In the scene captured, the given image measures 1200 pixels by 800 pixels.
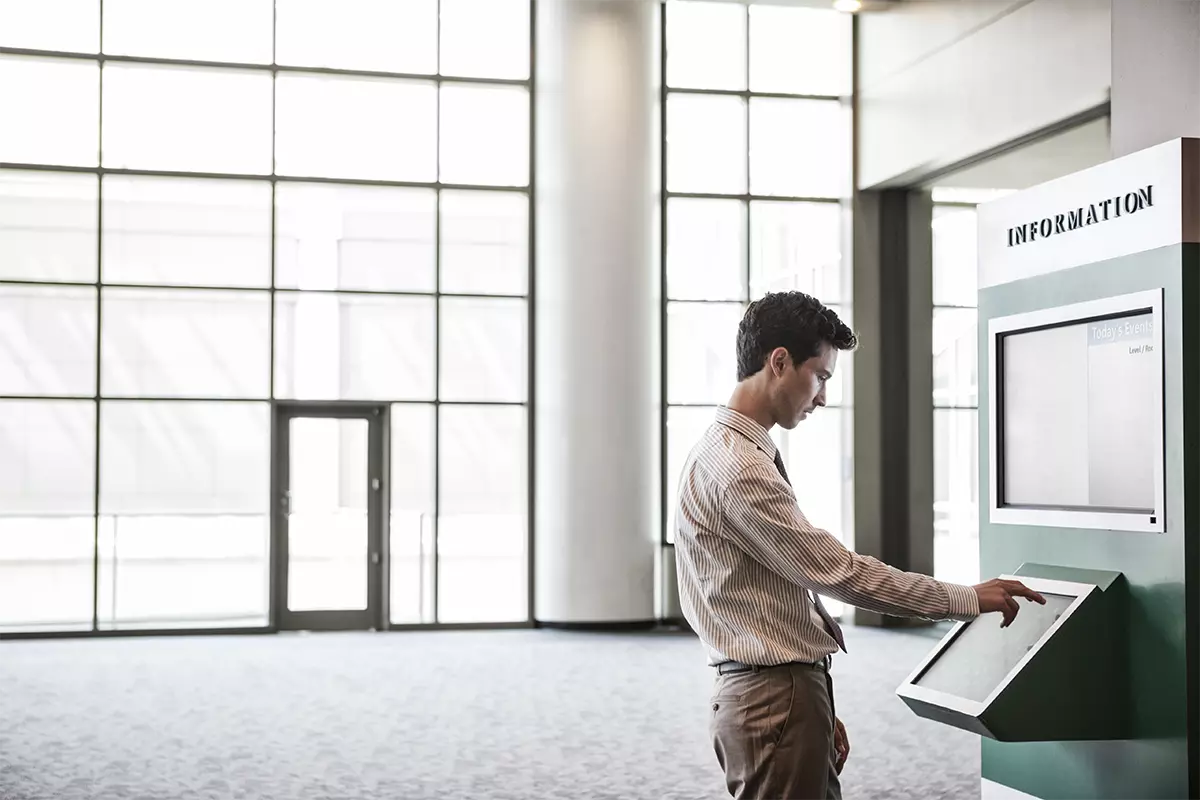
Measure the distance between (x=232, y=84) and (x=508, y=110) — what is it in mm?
2560

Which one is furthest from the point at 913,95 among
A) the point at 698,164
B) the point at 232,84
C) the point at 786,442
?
the point at 232,84

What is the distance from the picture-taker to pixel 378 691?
352 inches

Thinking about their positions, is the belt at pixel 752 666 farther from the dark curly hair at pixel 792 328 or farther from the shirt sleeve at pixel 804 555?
the dark curly hair at pixel 792 328

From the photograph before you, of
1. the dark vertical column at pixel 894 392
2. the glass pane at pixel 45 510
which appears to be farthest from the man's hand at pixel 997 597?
the glass pane at pixel 45 510

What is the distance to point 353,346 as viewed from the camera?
41.6 ft

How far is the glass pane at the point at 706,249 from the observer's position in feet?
43.0

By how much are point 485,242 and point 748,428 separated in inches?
410

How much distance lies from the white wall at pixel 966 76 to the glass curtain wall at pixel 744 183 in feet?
1.53

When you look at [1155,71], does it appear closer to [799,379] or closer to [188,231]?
[799,379]

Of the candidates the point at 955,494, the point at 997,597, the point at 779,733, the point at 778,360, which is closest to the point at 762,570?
the point at 779,733

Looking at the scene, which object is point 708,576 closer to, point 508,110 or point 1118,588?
point 1118,588

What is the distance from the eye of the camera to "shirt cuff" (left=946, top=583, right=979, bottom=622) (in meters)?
2.68

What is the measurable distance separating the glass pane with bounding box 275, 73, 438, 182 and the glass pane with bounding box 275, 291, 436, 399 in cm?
122

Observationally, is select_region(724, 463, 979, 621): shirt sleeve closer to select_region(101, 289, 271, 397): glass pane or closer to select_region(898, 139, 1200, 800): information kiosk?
select_region(898, 139, 1200, 800): information kiosk
